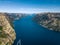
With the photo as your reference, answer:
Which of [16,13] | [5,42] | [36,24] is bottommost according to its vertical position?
[5,42]

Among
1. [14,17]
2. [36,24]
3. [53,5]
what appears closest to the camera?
[53,5]

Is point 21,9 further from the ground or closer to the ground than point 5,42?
further from the ground

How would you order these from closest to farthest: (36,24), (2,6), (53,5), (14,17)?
1. (2,6)
2. (53,5)
3. (14,17)
4. (36,24)

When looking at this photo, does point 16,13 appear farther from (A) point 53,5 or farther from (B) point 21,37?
(A) point 53,5

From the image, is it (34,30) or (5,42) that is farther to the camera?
(34,30)

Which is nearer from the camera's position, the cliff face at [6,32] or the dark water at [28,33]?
the cliff face at [6,32]

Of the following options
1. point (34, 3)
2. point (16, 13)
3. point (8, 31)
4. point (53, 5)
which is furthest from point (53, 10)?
point (8, 31)

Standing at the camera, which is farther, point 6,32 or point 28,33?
point 28,33

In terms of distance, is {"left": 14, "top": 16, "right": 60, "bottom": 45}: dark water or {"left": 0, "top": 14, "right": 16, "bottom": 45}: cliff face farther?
{"left": 14, "top": 16, "right": 60, "bottom": 45}: dark water
